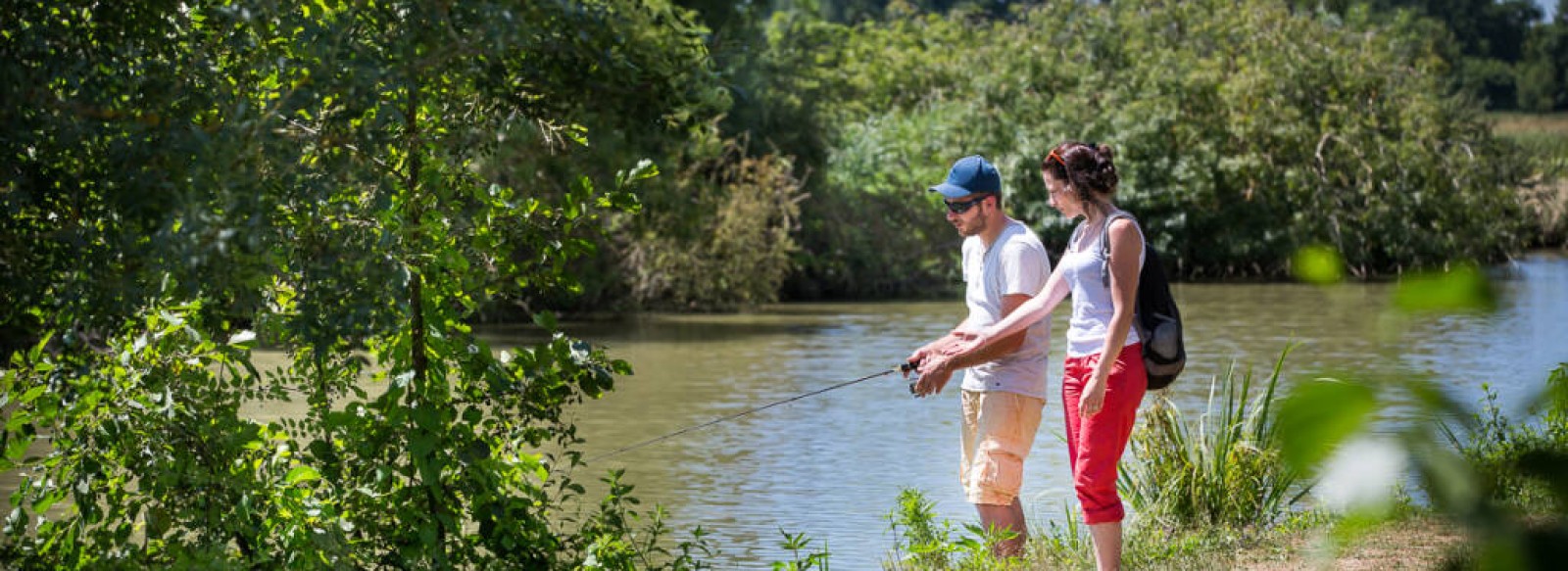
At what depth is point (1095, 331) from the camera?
587cm

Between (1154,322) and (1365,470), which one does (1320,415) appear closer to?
(1365,470)

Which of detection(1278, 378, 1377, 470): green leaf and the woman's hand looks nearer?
detection(1278, 378, 1377, 470): green leaf

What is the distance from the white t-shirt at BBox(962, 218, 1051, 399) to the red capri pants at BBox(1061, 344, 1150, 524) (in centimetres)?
27

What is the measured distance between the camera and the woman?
572 cm

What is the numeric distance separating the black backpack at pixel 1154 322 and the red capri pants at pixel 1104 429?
4cm

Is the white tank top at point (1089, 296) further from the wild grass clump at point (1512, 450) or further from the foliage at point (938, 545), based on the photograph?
the wild grass clump at point (1512, 450)

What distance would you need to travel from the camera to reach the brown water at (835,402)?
869 centimetres

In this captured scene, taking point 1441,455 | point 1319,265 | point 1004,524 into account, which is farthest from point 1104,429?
point 1441,455

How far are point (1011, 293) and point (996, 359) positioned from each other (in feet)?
0.78

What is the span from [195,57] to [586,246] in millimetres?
1576

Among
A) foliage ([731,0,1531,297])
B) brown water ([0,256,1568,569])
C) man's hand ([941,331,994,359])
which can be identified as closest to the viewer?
man's hand ([941,331,994,359])

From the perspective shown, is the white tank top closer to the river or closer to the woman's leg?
the woman's leg

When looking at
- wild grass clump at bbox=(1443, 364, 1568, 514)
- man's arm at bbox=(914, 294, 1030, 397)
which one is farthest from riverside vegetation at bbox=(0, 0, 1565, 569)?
man's arm at bbox=(914, 294, 1030, 397)

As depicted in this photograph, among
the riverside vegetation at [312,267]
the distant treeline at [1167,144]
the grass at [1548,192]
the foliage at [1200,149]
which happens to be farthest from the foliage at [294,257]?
the grass at [1548,192]
